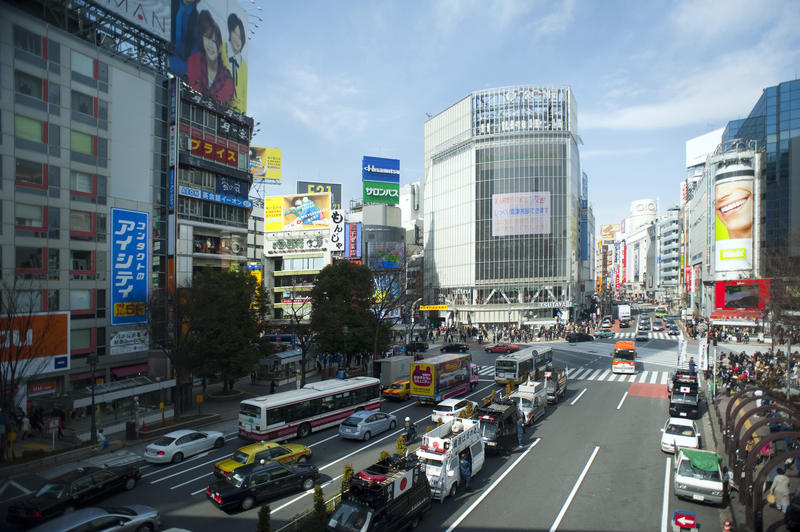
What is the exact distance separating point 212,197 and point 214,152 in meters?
3.83

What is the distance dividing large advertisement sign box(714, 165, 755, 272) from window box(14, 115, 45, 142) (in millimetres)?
75747

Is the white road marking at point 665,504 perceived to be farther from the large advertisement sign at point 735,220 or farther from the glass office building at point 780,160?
the glass office building at point 780,160

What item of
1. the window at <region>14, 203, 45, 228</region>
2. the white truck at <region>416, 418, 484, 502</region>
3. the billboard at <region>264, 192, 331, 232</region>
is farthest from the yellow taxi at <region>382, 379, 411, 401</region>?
the billboard at <region>264, 192, 331, 232</region>

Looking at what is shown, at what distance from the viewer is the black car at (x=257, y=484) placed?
15.1 metres

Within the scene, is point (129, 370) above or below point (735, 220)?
below

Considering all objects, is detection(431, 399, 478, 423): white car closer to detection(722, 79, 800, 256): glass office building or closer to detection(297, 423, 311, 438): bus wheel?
detection(297, 423, 311, 438): bus wheel

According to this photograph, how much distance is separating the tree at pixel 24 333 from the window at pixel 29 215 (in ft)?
11.3

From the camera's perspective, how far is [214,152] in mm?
40312

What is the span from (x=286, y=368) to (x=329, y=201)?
39.5 meters

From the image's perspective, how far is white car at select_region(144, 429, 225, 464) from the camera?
2002 centimetres

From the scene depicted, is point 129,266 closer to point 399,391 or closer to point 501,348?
point 399,391

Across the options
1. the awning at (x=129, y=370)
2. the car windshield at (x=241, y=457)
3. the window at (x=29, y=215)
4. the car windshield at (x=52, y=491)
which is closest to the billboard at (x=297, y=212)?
the awning at (x=129, y=370)

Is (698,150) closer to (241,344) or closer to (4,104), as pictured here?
(241,344)

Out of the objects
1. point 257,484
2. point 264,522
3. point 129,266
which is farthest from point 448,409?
point 129,266
